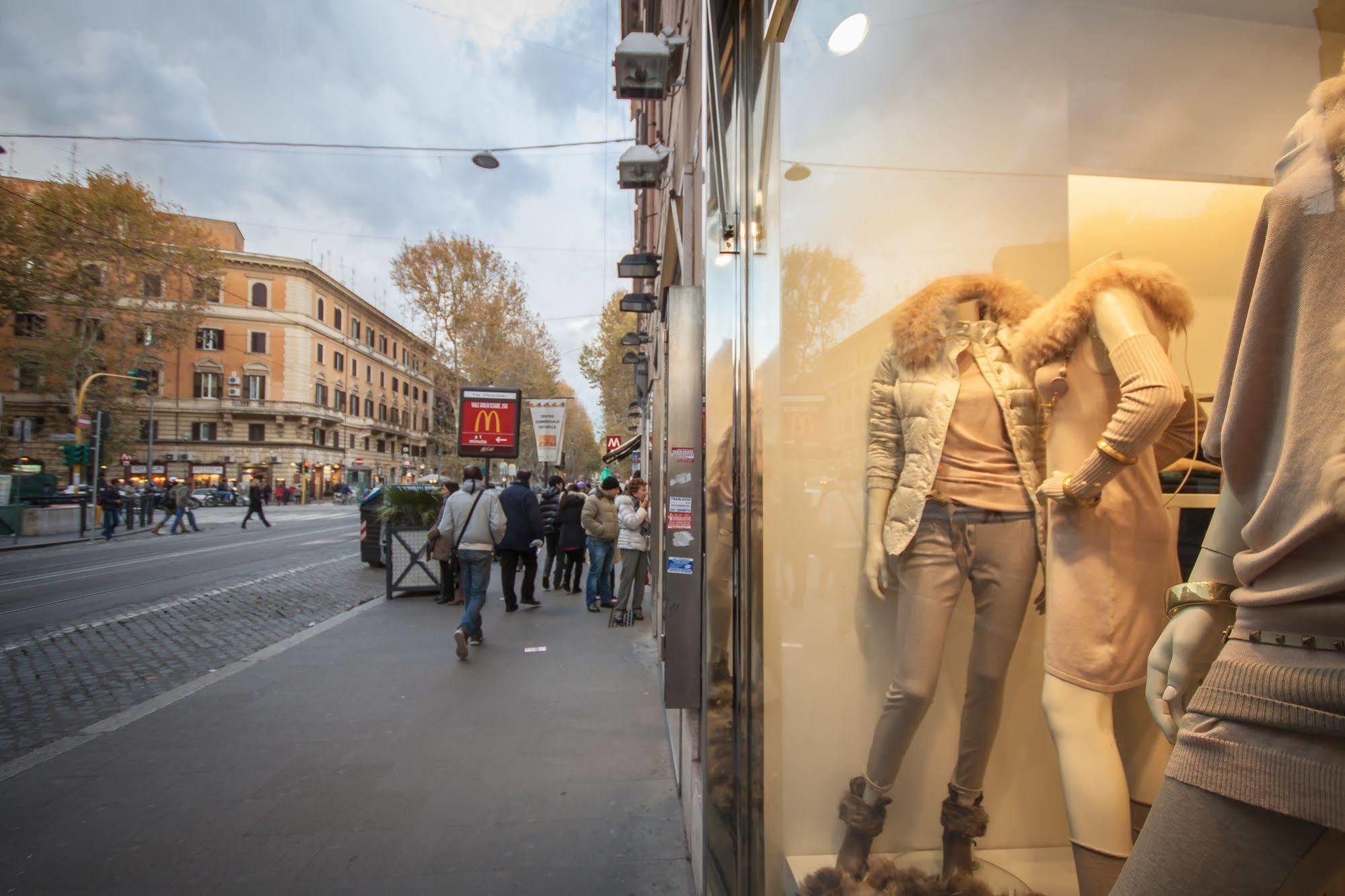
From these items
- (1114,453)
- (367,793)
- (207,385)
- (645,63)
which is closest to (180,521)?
(367,793)

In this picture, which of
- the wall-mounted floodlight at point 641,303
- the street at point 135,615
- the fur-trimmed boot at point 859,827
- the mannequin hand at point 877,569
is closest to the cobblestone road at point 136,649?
the street at point 135,615

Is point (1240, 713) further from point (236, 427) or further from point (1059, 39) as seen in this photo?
point (236, 427)

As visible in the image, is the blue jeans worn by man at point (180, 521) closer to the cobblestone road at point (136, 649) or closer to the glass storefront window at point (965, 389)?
the cobblestone road at point (136, 649)

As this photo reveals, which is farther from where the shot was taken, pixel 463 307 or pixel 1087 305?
pixel 463 307

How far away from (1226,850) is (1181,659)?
31cm

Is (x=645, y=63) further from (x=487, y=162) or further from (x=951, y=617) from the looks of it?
(x=487, y=162)

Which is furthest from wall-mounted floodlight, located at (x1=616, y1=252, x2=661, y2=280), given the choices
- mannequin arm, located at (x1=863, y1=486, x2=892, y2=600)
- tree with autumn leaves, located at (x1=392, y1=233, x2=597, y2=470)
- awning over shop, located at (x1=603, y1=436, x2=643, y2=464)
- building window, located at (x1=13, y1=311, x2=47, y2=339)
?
building window, located at (x1=13, y1=311, x2=47, y2=339)

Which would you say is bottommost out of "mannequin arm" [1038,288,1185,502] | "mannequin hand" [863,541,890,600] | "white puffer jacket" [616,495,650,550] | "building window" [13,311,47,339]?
"white puffer jacket" [616,495,650,550]

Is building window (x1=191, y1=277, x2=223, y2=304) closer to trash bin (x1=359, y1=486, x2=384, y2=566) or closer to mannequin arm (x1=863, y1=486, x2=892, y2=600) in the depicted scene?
trash bin (x1=359, y1=486, x2=384, y2=566)

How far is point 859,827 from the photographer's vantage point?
2.13 meters

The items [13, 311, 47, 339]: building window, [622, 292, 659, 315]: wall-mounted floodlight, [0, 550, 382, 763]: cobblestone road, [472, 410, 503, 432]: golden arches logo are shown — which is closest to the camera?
[0, 550, 382, 763]: cobblestone road

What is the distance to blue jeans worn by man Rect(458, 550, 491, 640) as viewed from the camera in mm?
6824

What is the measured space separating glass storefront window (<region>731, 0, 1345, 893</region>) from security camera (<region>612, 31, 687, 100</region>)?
84.4 inches

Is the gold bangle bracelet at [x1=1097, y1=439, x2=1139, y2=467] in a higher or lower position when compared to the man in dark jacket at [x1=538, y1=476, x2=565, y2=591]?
higher
